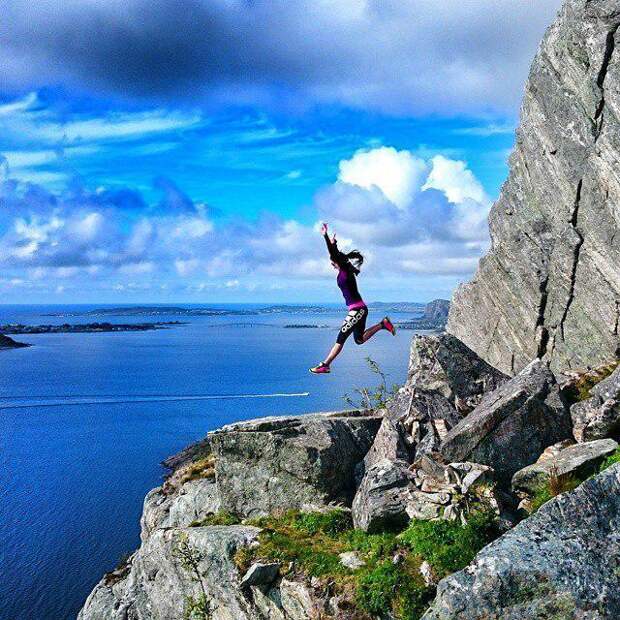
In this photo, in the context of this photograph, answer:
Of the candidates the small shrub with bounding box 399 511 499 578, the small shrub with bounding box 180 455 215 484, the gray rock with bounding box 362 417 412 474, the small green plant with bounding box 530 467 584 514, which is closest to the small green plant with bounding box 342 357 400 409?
the gray rock with bounding box 362 417 412 474

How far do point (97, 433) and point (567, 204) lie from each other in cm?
7933

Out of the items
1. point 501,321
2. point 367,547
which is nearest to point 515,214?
point 501,321

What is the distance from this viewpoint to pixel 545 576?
14.0 meters

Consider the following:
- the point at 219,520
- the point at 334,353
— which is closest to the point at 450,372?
the point at 334,353

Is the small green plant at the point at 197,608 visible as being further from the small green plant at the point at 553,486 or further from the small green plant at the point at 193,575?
the small green plant at the point at 553,486

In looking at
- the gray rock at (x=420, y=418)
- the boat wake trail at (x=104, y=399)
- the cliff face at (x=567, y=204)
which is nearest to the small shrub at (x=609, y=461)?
the gray rock at (x=420, y=418)

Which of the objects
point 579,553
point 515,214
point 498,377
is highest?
point 515,214

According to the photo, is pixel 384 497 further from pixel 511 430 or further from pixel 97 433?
pixel 97 433

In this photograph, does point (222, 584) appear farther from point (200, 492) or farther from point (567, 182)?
point (567, 182)

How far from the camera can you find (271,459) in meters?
24.3

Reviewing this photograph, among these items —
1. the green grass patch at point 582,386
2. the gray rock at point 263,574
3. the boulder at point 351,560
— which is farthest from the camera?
the green grass patch at point 582,386

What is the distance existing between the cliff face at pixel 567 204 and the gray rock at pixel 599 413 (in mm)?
19419

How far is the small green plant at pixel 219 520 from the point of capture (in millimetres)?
23883

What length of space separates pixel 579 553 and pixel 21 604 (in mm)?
44713
